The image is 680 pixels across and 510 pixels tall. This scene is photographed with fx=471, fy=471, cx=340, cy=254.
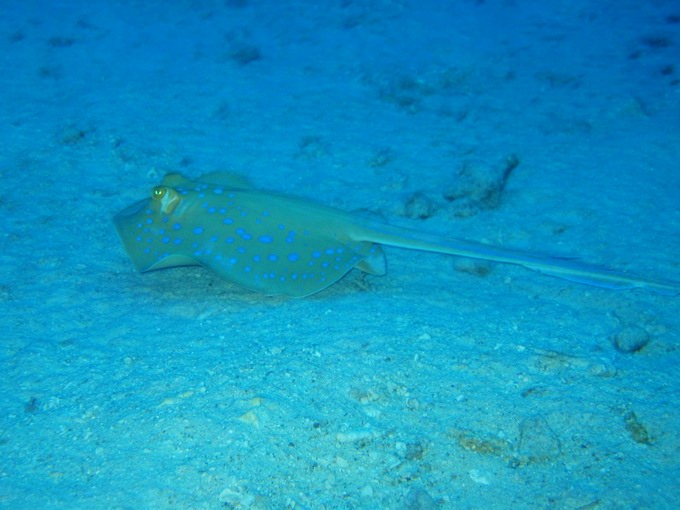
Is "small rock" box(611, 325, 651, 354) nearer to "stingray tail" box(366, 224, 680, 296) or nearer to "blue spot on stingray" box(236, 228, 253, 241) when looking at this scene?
"stingray tail" box(366, 224, 680, 296)

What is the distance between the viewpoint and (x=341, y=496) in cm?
227

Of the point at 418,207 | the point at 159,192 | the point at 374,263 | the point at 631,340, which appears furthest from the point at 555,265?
the point at 159,192

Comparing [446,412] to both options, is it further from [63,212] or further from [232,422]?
[63,212]

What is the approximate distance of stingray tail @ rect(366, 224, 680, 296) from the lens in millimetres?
3303

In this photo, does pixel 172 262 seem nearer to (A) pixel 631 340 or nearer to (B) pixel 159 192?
(B) pixel 159 192

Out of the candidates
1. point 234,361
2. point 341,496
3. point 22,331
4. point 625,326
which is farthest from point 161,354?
point 625,326

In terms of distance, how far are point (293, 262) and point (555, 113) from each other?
5643 millimetres

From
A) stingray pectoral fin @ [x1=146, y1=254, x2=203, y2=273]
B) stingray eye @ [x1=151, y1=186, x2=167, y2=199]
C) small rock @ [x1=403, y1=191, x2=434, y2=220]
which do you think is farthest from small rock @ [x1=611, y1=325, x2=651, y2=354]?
stingray eye @ [x1=151, y1=186, x2=167, y2=199]

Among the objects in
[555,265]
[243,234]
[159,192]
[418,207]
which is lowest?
[418,207]

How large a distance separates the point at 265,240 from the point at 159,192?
1040 millimetres

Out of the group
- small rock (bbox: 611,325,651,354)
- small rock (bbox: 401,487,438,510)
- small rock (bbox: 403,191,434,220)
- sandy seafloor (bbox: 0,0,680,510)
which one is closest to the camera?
small rock (bbox: 401,487,438,510)

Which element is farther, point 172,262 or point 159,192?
point 159,192

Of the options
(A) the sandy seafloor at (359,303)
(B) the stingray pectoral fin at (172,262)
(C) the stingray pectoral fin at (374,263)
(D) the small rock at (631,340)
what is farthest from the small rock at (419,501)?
(B) the stingray pectoral fin at (172,262)

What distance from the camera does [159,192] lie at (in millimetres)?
4066
